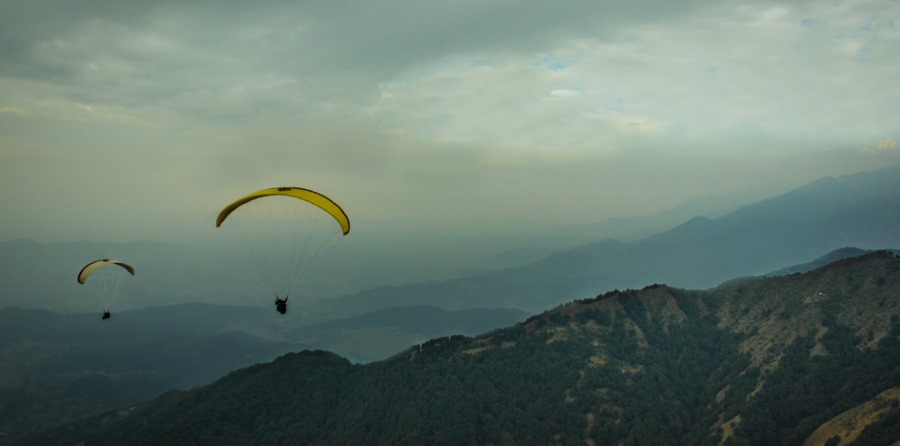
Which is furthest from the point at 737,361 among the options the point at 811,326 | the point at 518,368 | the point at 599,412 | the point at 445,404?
the point at 445,404

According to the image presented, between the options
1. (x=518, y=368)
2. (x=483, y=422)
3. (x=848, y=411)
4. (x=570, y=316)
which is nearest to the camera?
(x=848, y=411)

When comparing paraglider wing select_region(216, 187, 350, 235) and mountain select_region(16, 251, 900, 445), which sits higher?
paraglider wing select_region(216, 187, 350, 235)

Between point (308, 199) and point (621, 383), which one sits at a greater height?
point (308, 199)

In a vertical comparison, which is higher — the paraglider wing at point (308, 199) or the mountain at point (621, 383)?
the paraglider wing at point (308, 199)

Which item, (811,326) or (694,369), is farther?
(694,369)

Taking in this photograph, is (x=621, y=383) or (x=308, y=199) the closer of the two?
(x=308, y=199)

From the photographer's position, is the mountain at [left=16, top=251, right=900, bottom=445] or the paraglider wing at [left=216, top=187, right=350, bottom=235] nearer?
the paraglider wing at [left=216, top=187, right=350, bottom=235]

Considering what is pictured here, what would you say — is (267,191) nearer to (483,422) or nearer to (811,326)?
(483,422)

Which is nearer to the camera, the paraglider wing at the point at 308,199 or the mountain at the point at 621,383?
the paraglider wing at the point at 308,199
